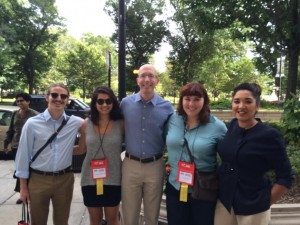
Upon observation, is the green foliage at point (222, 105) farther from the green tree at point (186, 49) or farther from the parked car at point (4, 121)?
the parked car at point (4, 121)

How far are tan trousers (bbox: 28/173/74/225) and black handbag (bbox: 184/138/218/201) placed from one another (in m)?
1.22

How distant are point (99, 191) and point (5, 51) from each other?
24.6 m

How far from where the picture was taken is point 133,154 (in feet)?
10.4

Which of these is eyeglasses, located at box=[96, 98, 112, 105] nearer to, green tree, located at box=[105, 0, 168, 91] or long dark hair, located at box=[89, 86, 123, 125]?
long dark hair, located at box=[89, 86, 123, 125]

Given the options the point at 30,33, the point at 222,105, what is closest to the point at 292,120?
the point at 222,105

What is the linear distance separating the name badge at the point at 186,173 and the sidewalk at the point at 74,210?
3.81 feet

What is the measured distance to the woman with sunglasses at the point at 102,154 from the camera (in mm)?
3117

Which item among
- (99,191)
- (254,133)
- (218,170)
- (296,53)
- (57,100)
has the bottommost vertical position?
(99,191)

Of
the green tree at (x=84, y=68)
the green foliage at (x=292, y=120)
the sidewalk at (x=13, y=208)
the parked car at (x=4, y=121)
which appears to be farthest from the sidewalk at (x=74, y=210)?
the green tree at (x=84, y=68)

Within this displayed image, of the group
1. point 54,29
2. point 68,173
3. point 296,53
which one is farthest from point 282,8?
point 54,29

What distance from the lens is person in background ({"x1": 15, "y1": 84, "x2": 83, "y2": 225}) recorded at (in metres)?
3.04

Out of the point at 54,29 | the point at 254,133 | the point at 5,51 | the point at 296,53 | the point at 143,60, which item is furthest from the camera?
the point at 54,29

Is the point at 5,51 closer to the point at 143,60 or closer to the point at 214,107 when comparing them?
the point at 143,60

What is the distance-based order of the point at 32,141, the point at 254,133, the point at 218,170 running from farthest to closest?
the point at 32,141 → the point at 218,170 → the point at 254,133
